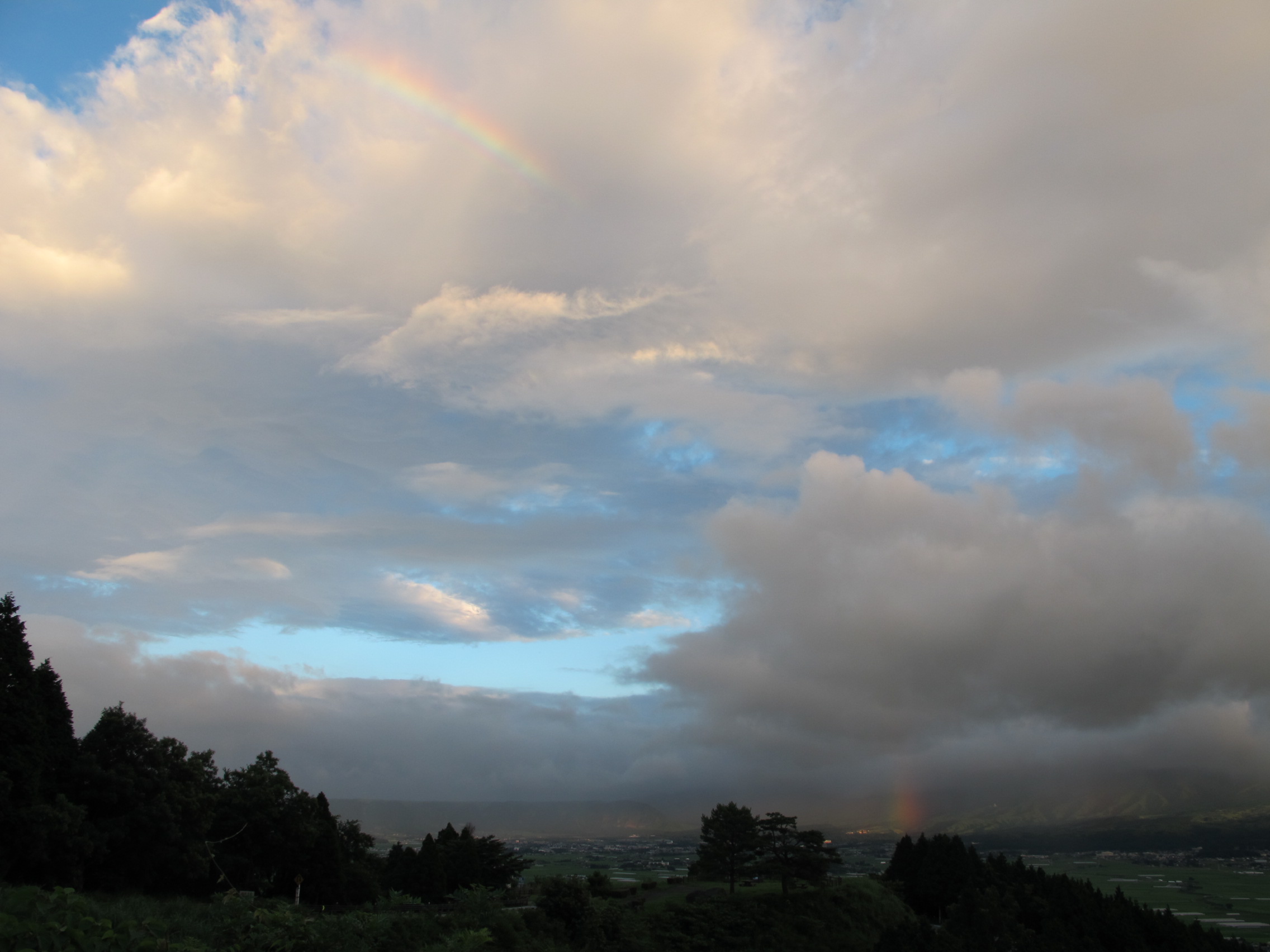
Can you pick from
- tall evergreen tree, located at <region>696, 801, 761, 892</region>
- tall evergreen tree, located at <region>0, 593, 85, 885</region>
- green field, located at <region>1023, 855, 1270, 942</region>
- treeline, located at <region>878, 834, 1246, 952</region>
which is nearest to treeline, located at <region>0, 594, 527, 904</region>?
tall evergreen tree, located at <region>0, 593, 85, 885</region>

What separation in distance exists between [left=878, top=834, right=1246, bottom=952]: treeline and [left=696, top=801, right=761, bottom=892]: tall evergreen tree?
45.6ft

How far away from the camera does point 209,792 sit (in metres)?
44.6

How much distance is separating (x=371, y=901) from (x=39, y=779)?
2237 cm

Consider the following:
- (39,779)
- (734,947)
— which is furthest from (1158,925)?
(39,779)

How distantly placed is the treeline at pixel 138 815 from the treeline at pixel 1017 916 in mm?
35606

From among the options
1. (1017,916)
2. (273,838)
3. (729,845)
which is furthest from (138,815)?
(1017,916)

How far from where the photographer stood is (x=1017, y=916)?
60.5 m

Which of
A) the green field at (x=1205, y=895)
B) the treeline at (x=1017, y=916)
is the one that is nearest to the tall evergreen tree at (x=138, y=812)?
the treeline at (x=1017, y=916)

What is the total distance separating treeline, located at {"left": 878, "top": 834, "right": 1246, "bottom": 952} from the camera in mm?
45969

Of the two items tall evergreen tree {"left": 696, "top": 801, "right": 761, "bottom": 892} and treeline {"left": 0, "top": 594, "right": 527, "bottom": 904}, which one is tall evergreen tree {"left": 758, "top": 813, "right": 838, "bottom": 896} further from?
treeline {"left": 0, "top": 594, "right": 527, "bottom": 904}

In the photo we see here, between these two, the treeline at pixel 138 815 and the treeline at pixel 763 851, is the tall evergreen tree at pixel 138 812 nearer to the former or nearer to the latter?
the treeline at pixel 138 815

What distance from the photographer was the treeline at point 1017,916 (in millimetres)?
45969

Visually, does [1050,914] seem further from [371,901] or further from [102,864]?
[102,864]

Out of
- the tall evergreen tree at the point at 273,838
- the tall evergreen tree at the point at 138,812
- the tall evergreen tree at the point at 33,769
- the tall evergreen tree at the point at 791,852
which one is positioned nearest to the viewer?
the tall evergreen tree at the point at 33,769
